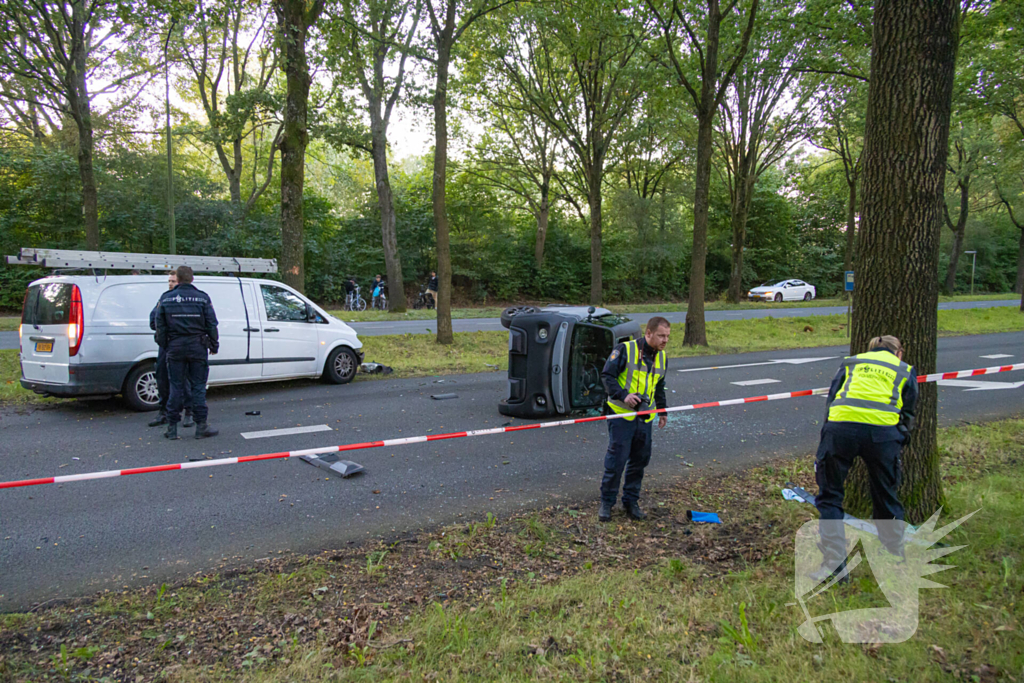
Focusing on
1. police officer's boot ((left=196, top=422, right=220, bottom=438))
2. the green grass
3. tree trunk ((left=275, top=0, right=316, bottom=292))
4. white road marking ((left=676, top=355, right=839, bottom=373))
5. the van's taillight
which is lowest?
the green grass

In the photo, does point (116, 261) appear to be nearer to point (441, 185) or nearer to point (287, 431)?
point (287, 431)

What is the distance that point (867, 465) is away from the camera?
3941 millimetres

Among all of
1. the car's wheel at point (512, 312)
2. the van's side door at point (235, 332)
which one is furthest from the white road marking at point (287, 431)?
the car's wheel at point (512, 312)

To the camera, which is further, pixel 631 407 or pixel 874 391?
pixel 631 407

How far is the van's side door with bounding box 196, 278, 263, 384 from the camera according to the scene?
900 cm

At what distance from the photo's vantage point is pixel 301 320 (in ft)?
33.0

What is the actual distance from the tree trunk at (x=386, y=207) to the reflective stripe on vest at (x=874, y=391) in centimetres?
2188

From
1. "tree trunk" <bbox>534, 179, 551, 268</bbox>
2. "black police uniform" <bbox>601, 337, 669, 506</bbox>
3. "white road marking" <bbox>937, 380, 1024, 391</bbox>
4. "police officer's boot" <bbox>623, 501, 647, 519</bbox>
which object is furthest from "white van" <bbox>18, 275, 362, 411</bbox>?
"tree trunk" <bbox>534, 179, 551, 268</bbox>

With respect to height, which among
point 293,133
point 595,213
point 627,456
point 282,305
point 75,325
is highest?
point 595,213

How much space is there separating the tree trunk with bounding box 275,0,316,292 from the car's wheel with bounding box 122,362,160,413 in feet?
16.7

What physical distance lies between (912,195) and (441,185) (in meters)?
11.5

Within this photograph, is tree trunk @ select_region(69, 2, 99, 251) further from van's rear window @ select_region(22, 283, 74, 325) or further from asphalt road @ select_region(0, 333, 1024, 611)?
asphalt road @ select_region(0, 333, 1024, 611)

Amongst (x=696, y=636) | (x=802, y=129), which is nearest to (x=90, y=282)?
(x=696, y=636)

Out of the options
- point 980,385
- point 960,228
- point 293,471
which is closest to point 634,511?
point 293,471
